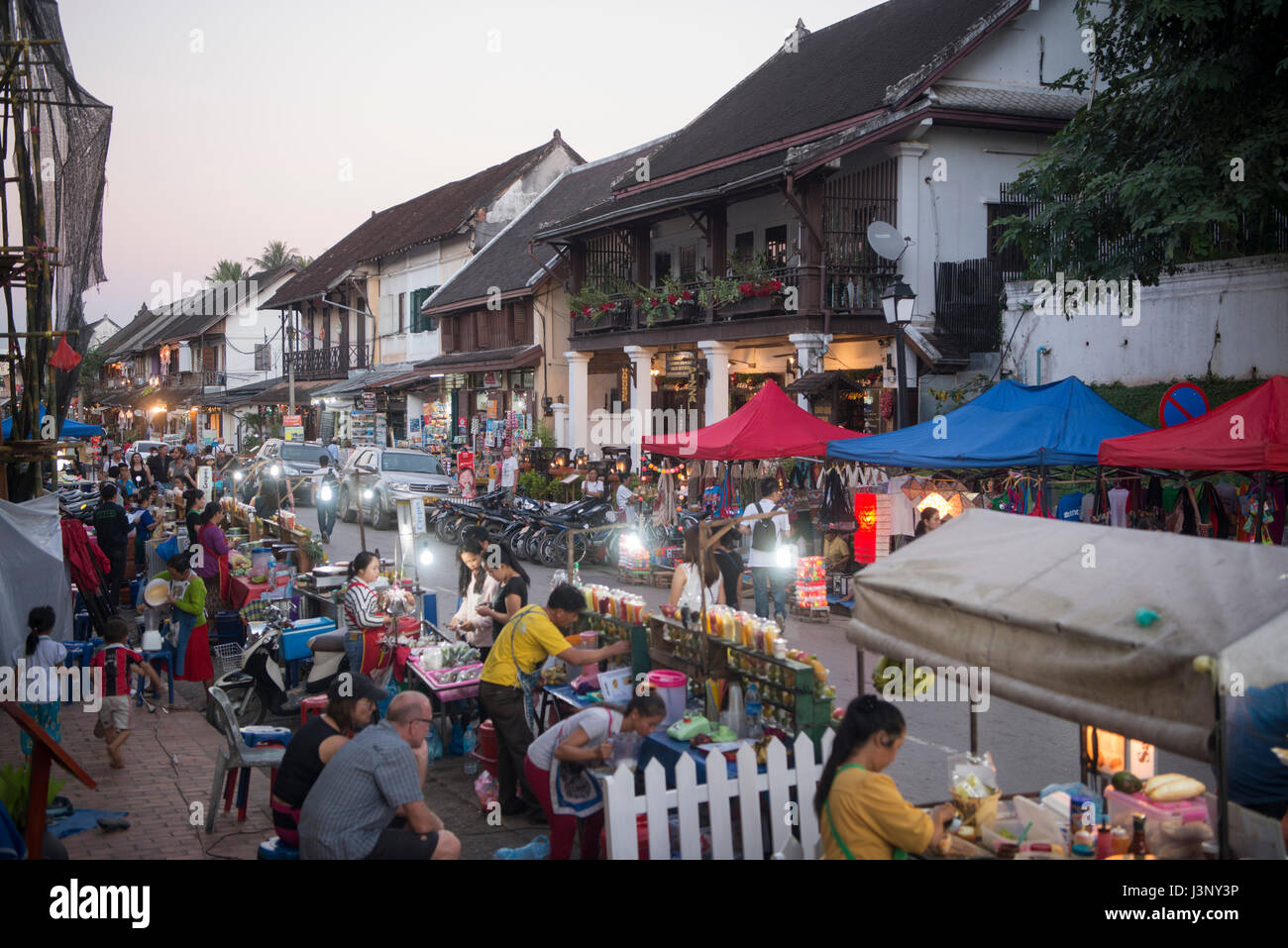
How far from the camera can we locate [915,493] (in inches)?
564

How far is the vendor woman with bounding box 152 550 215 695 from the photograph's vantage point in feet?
33.9

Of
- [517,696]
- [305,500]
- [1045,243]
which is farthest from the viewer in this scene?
[305,500]

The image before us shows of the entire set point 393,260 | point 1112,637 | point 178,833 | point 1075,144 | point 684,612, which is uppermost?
point 393,260

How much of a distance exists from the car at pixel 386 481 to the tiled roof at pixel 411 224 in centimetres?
1300

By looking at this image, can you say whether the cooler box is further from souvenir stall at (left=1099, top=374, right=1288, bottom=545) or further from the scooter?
souvenir stall at (left=1099, top=374, right=1288, bottom=545)

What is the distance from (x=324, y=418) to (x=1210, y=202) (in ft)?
121

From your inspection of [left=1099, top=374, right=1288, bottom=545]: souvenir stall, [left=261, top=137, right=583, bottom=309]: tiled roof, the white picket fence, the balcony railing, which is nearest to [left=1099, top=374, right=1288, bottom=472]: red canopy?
[left=1099, top=374, right=1288, bottom=545]: souvenir stall

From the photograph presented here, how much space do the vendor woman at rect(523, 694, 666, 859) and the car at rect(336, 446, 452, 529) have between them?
17.3 metres

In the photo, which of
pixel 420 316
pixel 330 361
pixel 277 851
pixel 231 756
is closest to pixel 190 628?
pixel 231 756

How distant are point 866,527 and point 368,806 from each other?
1050 cm

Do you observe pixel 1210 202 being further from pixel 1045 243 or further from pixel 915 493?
pixel 915 493

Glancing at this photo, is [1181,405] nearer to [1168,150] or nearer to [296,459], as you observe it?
[1168,150]

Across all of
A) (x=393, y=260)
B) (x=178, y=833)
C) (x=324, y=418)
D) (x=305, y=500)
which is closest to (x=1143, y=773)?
(x=178, y=833)

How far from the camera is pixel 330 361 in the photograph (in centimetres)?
4341
